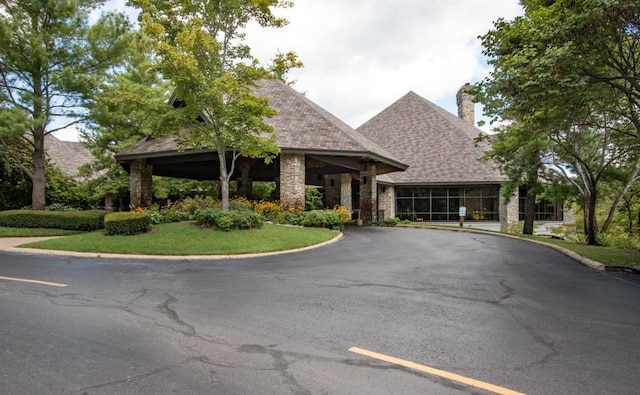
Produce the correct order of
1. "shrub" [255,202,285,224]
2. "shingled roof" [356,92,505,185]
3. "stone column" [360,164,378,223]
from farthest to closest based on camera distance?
"shingled roof" [356,92,505,185]
"stone column" [360,164,378,223]
"shrub" [255,202,285,224]

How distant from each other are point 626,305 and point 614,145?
12122 mm

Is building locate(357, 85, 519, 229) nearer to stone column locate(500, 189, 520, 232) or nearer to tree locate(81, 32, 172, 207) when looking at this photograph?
stone column locate(500, 189, 520, 232)

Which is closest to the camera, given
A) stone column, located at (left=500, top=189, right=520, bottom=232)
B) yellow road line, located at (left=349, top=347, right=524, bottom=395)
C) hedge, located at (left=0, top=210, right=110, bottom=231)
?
yellow road line, located at (left=349, top=347, right=524, bottom=395)

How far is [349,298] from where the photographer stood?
6.41m

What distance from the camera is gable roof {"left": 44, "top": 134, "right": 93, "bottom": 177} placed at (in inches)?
1192

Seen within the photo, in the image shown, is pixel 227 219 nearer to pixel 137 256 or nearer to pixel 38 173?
pixel 137 256

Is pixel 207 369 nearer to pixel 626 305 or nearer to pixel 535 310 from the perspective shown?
pixel 535 310

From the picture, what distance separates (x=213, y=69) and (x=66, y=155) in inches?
1036

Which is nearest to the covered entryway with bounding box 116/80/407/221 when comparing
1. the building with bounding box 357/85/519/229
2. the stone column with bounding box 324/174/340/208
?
the stone column with bounding box 324/174/340/208

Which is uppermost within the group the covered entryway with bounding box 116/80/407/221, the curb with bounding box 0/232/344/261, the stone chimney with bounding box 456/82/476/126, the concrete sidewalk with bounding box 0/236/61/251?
the stone chimney with bounding box 456/82/476/126

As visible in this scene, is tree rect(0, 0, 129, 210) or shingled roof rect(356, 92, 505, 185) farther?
shingled roof rect(356, 92, 505, 185)

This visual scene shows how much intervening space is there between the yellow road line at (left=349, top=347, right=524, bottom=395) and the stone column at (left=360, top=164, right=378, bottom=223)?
17.1 m

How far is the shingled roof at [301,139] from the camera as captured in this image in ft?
55.9

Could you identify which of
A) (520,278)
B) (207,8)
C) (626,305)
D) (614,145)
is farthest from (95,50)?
(614,145)
